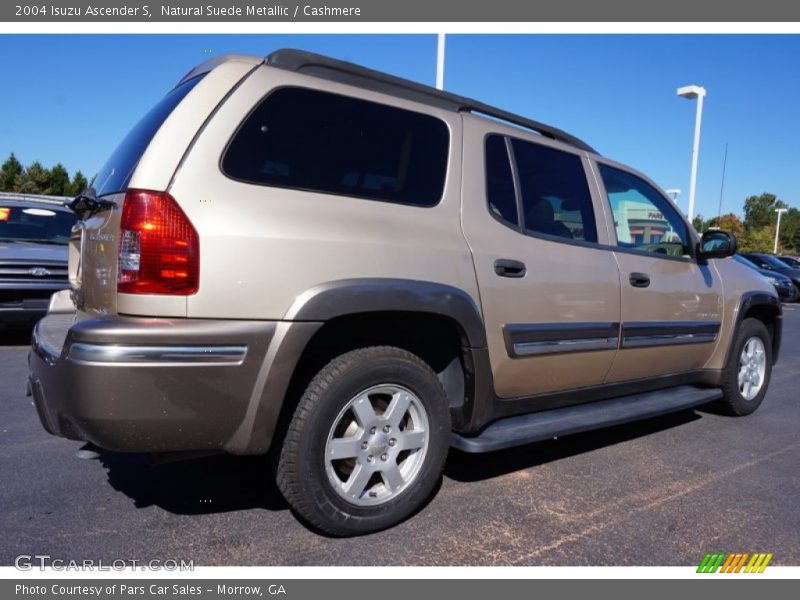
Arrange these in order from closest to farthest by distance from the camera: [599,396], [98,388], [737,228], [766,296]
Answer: [98,388]
[599,396]
[766,296]
[737,228]

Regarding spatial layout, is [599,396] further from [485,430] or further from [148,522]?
[148,522]

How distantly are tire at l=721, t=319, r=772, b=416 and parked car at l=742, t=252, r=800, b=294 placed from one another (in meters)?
15.9

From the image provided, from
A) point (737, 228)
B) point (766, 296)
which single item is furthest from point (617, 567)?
point (737, 228)

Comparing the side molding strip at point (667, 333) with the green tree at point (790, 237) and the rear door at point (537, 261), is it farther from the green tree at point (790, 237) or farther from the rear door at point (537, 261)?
the green tree at point (790, 237)

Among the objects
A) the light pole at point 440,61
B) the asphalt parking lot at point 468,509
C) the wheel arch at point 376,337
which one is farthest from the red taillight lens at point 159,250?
the light pole at point 440,61

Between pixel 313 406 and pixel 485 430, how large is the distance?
1.03 metres

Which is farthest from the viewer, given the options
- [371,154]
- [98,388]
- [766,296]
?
[766,296]

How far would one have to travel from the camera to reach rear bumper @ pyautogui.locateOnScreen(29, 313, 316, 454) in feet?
6.73

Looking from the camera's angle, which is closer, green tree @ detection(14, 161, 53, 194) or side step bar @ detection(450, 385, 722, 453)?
side step bar @ detection(450, 385, 722, 453)

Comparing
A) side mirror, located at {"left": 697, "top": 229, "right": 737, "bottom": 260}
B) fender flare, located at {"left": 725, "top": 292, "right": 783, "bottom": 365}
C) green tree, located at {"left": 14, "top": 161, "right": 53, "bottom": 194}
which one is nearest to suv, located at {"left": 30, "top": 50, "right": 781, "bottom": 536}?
side mirror, located at {"left": 697, "top": 229, "right": 737, "bottom": 260}

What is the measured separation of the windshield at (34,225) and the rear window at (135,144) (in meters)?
5.05

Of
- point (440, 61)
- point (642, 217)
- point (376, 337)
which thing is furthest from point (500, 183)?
point (440, 61)

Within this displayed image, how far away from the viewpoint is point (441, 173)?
2.86 meters

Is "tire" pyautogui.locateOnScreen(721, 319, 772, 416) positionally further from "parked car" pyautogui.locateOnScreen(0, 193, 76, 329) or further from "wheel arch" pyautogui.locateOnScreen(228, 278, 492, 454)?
"parked car" pyautogui.locateOnScreen(0, 193, 76, 329)
